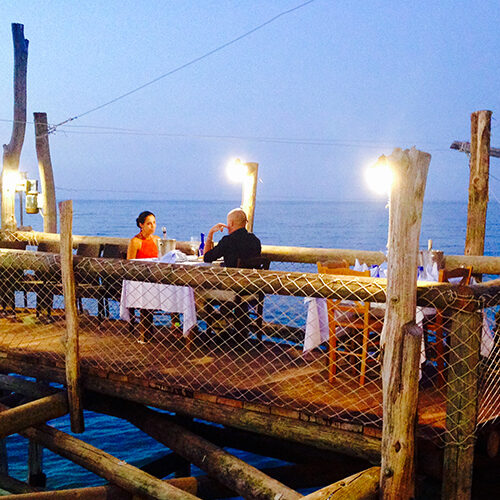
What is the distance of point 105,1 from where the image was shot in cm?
10800

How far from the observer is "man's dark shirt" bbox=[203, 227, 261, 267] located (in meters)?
5.71

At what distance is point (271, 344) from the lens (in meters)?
5.66

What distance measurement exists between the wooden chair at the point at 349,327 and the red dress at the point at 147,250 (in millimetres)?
2333

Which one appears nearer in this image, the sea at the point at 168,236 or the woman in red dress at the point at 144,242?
the woman in red dress at the point at 144,242

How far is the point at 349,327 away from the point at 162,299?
167 cm

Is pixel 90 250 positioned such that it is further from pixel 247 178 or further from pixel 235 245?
pixel 235 245

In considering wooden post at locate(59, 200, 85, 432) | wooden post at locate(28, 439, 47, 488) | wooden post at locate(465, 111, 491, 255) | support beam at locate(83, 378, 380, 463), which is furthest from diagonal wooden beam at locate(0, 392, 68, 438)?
wooden post at locate(465, 111, 491, 255)

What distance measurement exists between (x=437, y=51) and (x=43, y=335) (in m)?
134

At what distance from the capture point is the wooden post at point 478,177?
6828 millimetres

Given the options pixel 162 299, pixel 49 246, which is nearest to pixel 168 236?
pixel 49 246

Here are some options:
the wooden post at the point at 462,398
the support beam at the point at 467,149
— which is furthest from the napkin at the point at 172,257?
the support beam at the point at 467,149

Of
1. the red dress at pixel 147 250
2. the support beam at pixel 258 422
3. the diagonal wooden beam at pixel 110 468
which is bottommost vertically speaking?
the diagonal wooden beam at pixel 110 468

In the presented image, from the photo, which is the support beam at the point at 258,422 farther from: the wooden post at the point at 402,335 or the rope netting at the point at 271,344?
the wooden post at the point at 402,335

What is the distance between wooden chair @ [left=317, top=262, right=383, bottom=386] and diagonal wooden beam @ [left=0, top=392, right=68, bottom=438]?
209 cm
